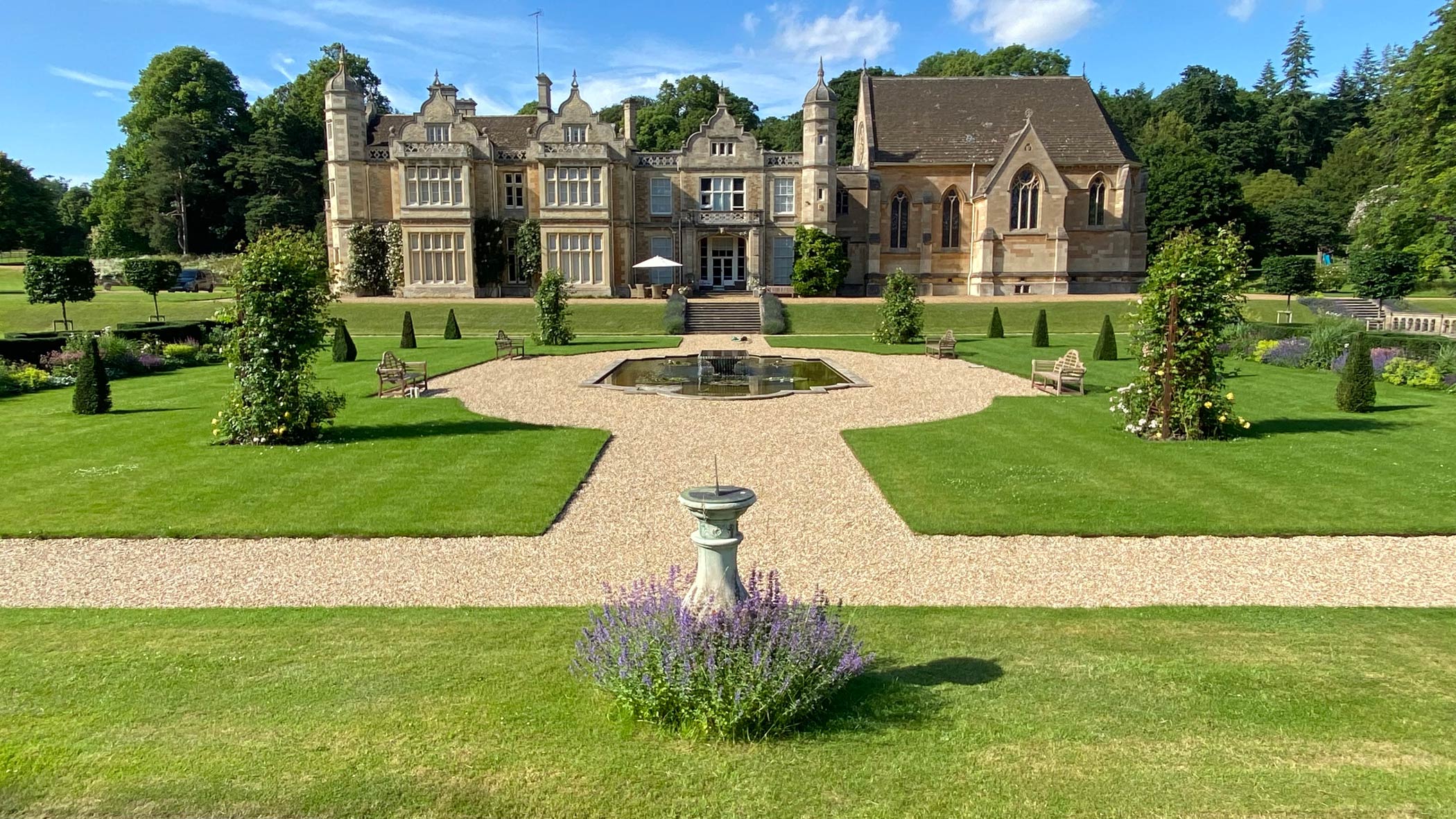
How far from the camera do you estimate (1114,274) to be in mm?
46656

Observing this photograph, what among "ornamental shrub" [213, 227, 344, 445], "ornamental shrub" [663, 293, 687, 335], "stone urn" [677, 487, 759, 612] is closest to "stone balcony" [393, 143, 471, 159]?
"ornamental shrub" [663, 293, 687, 335]

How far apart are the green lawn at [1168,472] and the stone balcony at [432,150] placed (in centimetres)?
3193

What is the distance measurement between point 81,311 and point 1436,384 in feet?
152

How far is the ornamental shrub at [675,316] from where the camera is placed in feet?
112

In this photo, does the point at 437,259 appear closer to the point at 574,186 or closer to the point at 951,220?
the point at 574,186

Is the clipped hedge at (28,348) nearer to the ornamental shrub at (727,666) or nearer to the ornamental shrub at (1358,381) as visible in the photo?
the ornamental shrub at (727,666)

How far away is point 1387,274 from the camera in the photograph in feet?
125

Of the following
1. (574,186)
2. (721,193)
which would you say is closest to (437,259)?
(574,186)

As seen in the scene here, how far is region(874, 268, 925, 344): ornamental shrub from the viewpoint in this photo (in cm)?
2877

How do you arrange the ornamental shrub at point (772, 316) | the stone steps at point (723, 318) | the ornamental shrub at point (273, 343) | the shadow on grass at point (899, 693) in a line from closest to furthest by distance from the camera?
the shadow on grass at point (899, 693), the ornamental shrub at point (273, 343), the ornamental shrub at point (772, 316), the stone steps at point (723, 318)

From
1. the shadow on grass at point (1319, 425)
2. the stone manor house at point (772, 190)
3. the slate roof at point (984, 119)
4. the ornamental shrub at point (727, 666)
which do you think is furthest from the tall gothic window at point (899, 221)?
the ornamental shrub at point (727, 666)

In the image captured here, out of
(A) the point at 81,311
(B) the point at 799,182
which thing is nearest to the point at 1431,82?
(B) the point at 799,182

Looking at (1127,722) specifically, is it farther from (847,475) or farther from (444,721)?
(847,475)

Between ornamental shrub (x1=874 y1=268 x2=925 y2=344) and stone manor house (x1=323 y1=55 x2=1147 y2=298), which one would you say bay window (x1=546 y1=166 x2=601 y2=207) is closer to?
stone manor house (x1=323 y1=55 x2=1147 y2=298)
